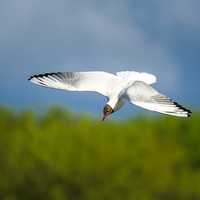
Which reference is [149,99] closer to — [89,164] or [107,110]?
[107,110]

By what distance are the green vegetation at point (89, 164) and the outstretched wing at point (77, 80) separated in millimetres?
21047

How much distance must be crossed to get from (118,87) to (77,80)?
0.85 meters

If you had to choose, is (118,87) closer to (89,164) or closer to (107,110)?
(107,110)

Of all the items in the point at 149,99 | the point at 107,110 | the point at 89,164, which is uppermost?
the point at 149,99

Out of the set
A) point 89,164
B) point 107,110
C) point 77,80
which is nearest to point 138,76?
point 77,80

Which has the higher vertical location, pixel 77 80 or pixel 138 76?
pixel 138 76

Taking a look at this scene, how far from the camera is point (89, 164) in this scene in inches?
1307

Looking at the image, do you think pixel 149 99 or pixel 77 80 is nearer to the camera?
pixel 149 99

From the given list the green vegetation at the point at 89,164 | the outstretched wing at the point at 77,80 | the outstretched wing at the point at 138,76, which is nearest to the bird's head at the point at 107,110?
the outstretched wing at the point at 77,80

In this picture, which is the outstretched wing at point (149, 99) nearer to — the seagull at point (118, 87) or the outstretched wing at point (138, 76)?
the seagull at point (118, 87)

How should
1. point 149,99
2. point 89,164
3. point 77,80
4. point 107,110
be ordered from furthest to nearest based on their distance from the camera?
point 89,164 → point 77,80 → point 149,99 → point 107,110

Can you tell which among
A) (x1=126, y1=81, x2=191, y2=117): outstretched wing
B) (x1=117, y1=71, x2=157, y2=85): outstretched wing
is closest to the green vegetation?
(x1=117, y1=71, x2=157, y2=85): outstretched wing

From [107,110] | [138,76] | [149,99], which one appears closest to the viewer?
[107,110]

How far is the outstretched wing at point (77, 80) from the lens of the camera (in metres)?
10.7
